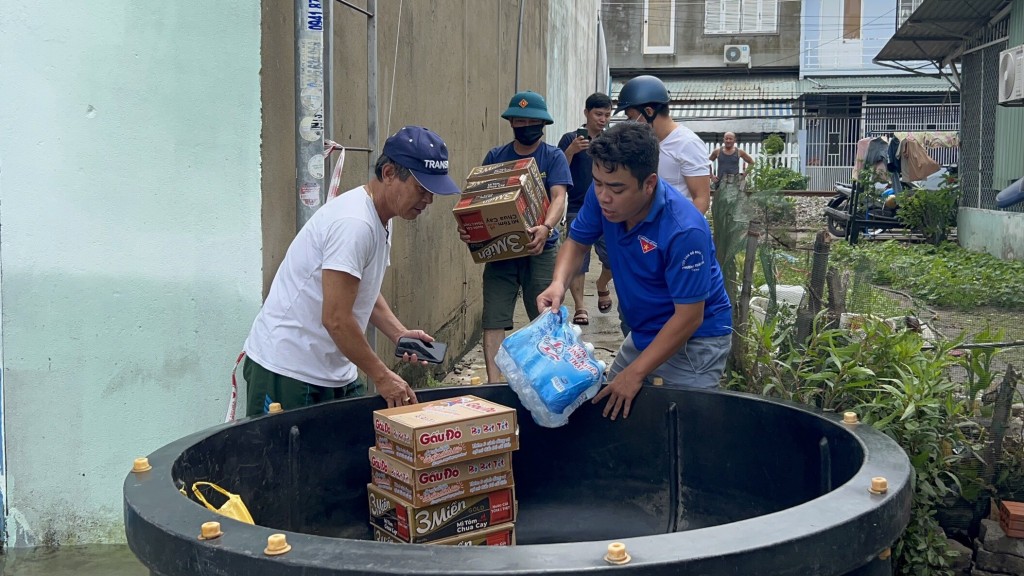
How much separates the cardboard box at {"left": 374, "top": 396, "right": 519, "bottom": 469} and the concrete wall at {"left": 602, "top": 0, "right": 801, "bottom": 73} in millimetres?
33631

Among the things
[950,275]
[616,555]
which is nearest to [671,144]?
[616,555]

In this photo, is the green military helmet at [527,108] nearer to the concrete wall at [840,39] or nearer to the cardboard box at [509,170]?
the cardboard box at [509,170]

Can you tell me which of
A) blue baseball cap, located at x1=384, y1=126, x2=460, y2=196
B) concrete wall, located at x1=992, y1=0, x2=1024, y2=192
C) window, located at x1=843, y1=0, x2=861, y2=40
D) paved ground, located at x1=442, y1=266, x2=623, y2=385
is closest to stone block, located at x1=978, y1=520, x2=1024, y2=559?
blue baseball cap, located at x1=384, y1=126, x2=460, y2=196

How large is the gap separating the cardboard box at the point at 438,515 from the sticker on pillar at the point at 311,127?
4.94 ft

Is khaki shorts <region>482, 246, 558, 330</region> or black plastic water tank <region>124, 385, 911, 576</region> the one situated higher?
khaki shorts <region>482, 246, 558, 330</region>

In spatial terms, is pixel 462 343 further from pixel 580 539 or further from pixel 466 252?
pixel 580 539

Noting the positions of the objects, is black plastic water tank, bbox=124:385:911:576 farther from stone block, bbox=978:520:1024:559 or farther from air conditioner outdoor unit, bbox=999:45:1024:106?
air conditioner outdoor unit, bbox=999:45:1024:106

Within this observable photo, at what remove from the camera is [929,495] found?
3904 mm

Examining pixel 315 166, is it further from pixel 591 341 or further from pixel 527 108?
pixel 591 341

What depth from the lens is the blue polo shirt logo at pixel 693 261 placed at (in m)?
3.26

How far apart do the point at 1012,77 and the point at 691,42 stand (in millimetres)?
25314

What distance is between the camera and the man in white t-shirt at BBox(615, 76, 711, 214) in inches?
213

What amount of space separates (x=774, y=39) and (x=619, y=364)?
33032 mm

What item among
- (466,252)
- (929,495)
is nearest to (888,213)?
(466,252)
